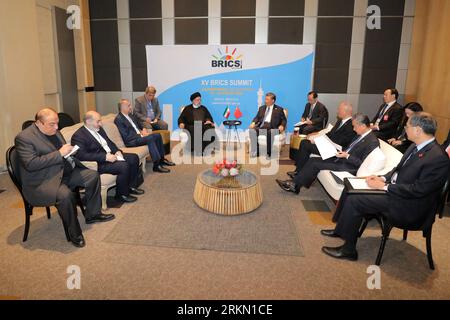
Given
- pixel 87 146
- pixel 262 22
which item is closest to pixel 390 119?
pixel 262 22

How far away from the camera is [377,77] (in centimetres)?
775

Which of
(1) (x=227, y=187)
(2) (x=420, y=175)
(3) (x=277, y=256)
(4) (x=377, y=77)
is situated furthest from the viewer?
(4) (x=377, y=77)

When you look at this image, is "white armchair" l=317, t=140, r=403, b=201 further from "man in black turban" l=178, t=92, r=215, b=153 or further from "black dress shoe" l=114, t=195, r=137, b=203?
"man in black turban" l=178, t=92, r=215, b=153

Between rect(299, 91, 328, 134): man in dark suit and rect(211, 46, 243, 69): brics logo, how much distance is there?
6.46ft

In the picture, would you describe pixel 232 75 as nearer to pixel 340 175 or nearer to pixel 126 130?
pixel 126 130

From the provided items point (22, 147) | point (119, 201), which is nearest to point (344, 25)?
point (119, 201)

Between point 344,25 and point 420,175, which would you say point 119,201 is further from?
point 344,25

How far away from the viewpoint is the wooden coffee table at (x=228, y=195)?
4.16 meters

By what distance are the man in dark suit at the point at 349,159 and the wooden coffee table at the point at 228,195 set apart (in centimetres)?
76

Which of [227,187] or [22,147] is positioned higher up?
[22,147]

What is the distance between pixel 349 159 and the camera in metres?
4.36

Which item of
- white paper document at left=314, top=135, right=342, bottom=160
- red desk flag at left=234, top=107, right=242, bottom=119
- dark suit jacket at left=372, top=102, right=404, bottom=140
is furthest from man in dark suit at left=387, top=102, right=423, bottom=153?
red desk flag at left=234, top=107, right=242, bottom=119
